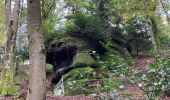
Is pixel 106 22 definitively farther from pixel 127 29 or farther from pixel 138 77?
pixel 138 77

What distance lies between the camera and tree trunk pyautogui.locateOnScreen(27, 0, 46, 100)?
6031 millimetres

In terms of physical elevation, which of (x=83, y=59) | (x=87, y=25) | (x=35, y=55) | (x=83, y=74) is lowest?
(x=83, y=59)

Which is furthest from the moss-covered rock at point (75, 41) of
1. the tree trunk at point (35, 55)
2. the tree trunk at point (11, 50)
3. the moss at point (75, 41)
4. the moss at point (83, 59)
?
the tree trunk at point (35, 55)

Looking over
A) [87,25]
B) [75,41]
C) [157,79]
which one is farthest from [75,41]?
[157,79]

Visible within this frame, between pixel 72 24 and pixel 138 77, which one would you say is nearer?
pixel 138 77

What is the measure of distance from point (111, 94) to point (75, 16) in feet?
42.7

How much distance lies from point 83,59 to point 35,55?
984 cm

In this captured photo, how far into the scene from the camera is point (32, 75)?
6.05 meters

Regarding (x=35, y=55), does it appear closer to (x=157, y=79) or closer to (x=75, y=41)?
(x=157, y=79)

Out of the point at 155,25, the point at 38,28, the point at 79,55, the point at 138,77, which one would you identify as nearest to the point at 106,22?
the point at 79,55

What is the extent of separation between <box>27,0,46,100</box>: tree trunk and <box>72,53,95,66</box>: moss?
373 inches

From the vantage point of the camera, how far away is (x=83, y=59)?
15.8 meters

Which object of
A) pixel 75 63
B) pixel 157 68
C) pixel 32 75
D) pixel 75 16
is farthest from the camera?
pixel 75 16

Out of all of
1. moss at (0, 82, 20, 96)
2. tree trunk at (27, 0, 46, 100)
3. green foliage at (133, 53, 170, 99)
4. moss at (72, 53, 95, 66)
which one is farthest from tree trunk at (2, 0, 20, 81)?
green foliage at (133, 53, 170, 99)
